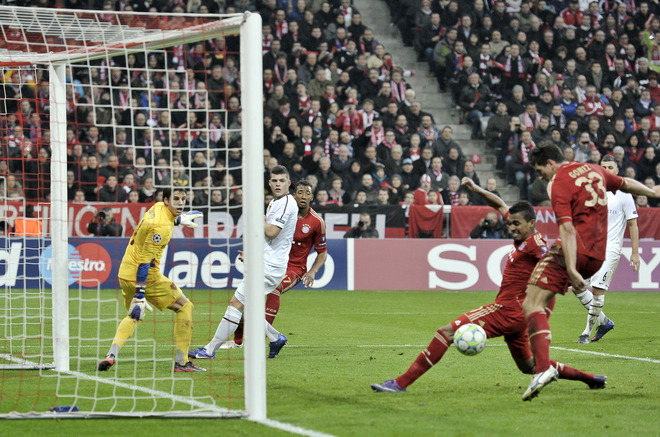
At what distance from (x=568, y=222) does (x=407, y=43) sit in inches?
787

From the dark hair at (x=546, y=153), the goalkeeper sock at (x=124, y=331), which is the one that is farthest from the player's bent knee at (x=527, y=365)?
the goalkeeper sock at (x=124, y=331)

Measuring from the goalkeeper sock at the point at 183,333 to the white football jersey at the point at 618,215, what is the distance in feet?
19.8

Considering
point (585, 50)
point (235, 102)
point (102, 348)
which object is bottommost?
point (102, 348)

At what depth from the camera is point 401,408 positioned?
6719mm

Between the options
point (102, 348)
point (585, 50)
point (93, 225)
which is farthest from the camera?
point (585, 50)

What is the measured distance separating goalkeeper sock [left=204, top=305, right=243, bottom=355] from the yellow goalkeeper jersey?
858 mm

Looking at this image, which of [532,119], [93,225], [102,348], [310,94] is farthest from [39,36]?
[532,119]

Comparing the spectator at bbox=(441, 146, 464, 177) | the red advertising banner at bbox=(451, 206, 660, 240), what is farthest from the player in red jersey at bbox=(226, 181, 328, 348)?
the spectator at bbox=(441, 146, 464, 177)

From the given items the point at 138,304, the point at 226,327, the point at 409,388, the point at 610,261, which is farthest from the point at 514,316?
the point at 610,261

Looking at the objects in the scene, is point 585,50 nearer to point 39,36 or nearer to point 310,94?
point 310,94

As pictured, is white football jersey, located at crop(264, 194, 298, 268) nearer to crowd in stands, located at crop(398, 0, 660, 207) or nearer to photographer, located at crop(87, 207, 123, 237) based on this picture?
photographer, located at crop(87, 207, 123, 237)

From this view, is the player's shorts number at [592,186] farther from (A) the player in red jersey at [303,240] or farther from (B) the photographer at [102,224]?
(B) the photographer at [102,224]

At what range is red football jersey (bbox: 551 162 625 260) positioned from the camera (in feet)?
22.8

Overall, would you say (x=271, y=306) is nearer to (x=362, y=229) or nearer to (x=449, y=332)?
(x=449, y=332)
